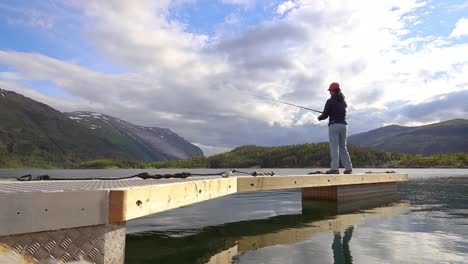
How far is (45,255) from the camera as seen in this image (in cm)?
381

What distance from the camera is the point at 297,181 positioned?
1391cm

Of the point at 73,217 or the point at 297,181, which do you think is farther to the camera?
the point at 297,181

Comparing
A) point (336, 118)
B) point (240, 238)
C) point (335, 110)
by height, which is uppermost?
point (335, 110)

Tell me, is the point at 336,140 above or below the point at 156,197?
above

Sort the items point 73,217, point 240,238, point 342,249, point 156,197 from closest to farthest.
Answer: point 73,217 < point 156,197 < point 342,249 < point 240,238

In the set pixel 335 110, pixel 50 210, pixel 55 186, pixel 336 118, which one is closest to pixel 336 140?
pixel 336 118

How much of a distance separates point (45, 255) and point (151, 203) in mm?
1986

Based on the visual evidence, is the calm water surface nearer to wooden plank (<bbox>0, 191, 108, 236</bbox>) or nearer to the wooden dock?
the wooden dock

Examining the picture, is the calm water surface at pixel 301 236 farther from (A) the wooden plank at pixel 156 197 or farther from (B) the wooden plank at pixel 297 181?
(A) the wooden plank at pixel 156 197

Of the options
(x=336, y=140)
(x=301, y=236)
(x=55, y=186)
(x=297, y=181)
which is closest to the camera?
(x=55, y=186)

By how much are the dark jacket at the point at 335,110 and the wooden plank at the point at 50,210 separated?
1260cm

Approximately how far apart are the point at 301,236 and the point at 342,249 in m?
1.75

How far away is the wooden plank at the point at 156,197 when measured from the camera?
4441 mm

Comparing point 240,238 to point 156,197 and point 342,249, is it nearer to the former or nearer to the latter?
point 342,249
